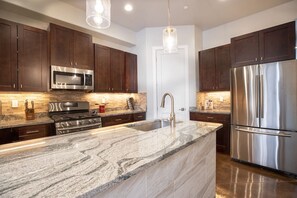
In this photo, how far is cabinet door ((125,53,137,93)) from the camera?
13.4ft

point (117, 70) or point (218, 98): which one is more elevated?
point (117, 70)

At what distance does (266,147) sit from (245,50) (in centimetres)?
181

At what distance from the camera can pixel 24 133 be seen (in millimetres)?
2270

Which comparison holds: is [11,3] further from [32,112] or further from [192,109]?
[192,109]

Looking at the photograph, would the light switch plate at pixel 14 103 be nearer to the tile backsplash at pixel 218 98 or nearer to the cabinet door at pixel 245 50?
the tile backsplash at pixel 218 98

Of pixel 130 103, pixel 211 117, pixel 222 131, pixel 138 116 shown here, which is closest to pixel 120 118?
pixel 138 116

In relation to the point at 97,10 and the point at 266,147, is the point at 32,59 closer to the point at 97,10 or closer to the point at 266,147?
the point at 97,10

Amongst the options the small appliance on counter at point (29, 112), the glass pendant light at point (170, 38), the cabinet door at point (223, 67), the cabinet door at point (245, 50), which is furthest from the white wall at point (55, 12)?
the cabinet door at point (245, 50)

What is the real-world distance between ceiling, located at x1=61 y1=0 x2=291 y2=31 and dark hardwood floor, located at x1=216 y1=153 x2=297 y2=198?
10.1 ft

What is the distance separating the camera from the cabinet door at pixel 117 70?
3.79 meters

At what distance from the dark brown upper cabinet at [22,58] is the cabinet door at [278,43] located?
3871 millimetres

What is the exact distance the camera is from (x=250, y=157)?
2.82 metres

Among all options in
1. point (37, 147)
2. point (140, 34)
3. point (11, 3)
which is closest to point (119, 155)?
point (37, 147)

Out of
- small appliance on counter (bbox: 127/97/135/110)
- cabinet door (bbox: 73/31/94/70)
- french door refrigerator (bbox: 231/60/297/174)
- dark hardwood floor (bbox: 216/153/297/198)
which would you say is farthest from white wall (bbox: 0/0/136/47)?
dark hardwood floor (bbox: 216/153/297/198)
